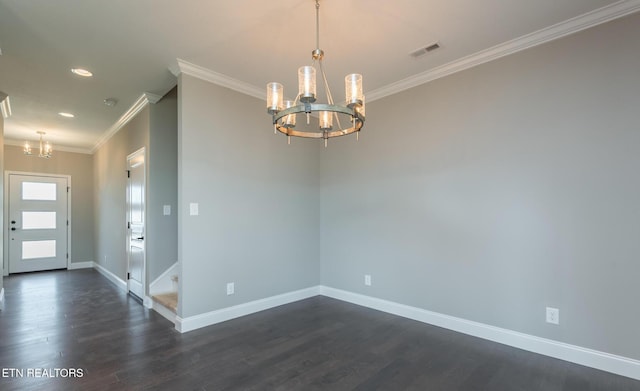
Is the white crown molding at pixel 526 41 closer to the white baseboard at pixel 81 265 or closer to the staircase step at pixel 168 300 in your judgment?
the staircase step at pixel 168 300

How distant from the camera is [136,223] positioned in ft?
14.3

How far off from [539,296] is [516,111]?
65.8 inches

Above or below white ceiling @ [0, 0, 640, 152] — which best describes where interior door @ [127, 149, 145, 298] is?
below

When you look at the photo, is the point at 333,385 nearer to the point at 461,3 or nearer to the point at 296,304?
the point at 296,304

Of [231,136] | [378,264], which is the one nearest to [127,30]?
[231,136]

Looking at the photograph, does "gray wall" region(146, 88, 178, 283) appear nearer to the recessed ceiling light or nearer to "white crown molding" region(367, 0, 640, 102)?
the recessed ceiling light

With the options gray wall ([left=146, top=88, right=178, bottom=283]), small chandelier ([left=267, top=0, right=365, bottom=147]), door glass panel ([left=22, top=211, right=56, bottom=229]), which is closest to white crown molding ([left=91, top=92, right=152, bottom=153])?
gray wall ([left=146, top=88, right=178, bottom=283])

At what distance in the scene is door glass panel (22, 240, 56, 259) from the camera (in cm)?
634

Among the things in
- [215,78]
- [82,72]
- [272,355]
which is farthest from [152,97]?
[272,355]

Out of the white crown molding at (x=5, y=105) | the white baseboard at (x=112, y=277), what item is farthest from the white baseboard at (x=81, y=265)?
the white crown molding at (x=5, y=105)

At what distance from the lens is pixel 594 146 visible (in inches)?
93.9

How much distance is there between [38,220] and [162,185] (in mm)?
4745

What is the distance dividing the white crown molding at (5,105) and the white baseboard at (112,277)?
9.69 feet

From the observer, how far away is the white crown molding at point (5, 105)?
3770 millimetres
